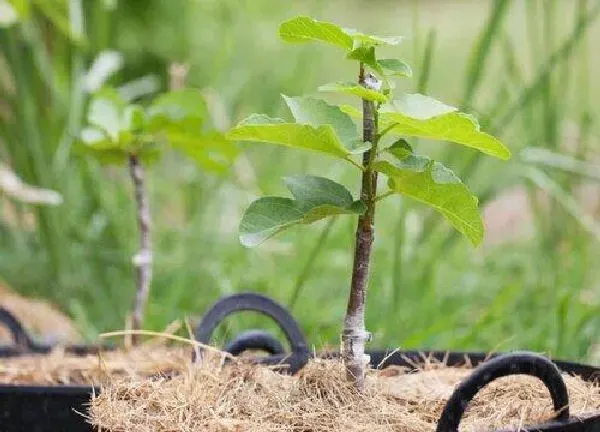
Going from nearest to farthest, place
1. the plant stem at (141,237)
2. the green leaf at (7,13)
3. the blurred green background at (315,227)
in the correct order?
the plant stem at (141,237)
the green leaf at (7,13)
the blurred green background at (315,227)

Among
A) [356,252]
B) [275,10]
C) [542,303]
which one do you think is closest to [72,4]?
[542,303]

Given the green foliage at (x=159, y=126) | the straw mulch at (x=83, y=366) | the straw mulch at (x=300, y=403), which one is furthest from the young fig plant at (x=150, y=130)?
the straw mulch at (x=300, y=403)

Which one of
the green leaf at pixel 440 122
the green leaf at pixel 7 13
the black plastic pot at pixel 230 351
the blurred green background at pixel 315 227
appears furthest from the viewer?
the blurred green background at pixel 315 227

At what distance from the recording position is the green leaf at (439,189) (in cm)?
62

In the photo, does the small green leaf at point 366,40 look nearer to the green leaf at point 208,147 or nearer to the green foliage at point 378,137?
the green foliage at point 378,137

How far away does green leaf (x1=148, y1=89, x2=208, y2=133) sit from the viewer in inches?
39.8

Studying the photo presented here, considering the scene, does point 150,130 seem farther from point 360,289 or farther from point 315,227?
point 315,227

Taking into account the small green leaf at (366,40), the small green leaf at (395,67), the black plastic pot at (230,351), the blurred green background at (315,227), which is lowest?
the black plastic pot at (230,351)

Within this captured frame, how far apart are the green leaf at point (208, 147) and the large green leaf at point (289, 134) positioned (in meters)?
0.41

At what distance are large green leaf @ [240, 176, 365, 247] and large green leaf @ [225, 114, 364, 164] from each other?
0.03 meters

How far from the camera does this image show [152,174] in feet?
7.52

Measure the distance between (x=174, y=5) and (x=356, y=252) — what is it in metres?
2.15

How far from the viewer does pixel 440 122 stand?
595 mm

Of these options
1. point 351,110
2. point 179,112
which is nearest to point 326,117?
point 351,110
